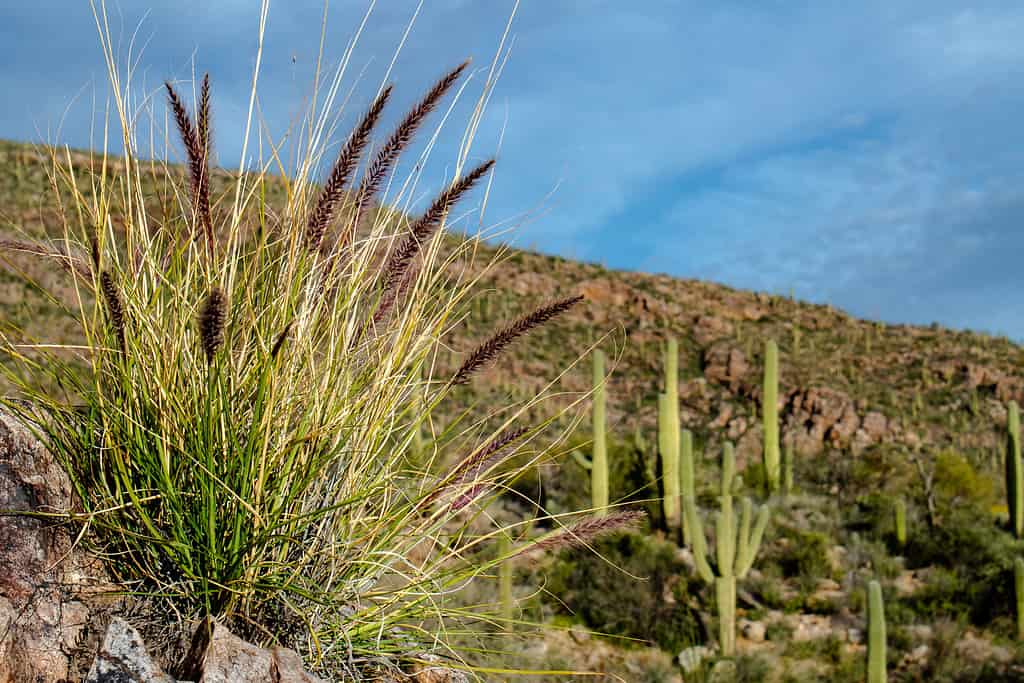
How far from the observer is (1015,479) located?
1571cm

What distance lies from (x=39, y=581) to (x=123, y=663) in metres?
0.46

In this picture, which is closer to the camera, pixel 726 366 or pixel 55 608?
pixel 55 608

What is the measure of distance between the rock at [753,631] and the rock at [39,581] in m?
10.8

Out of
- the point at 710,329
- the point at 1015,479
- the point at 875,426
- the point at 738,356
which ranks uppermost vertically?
the point at 710,329

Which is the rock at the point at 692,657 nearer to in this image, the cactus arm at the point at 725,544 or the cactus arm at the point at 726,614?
the cactus arm at the point at 726,614

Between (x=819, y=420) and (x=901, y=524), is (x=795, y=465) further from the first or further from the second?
(x=819, y=420)

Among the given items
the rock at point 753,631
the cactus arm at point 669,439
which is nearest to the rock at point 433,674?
the rock at point 753,631

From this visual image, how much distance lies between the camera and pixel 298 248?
253 centimetres

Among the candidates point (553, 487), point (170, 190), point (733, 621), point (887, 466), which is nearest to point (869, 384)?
point (887, 466)

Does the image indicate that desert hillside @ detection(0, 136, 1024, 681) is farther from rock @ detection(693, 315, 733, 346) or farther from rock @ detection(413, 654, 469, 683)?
rock @ detection(413, 654, 469, 683)

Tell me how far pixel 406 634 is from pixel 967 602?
12.8m

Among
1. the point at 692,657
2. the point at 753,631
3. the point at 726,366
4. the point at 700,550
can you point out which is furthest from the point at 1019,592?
the point at 726,366

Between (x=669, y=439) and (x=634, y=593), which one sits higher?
(x=669, y=439)

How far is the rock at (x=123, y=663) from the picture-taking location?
6.13 feet
